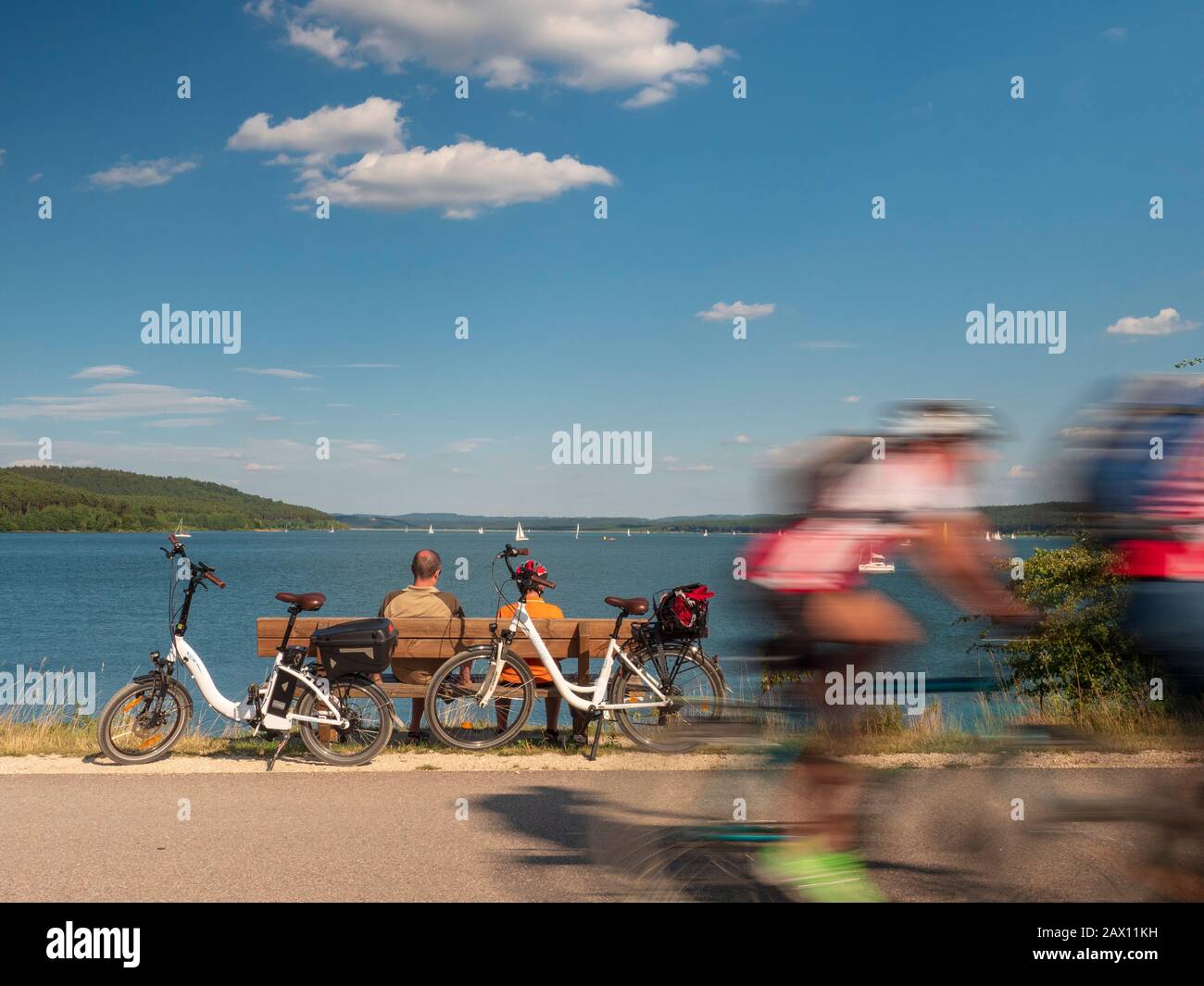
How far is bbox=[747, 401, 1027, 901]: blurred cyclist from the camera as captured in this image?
3.61 m

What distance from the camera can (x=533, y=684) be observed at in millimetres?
8117

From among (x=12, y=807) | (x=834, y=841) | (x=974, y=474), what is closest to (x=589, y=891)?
(x=834, y=841)

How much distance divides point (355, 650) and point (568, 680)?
5.19 feet

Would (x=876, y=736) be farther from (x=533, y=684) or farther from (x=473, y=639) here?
(x=473, y=639)

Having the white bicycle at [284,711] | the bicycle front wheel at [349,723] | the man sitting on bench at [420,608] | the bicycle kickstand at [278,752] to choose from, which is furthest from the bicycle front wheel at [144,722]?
the man sitting on bench at [420,608]

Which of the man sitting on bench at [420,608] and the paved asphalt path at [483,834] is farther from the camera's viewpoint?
the man sitting on bench at [420,608]

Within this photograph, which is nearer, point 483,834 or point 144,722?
point 483,834

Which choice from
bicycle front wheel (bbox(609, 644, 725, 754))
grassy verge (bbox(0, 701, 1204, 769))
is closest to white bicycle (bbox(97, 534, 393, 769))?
grassy verge (bbox(0, 701, 1204, 769))

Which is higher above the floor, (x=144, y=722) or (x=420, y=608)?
(x=420, y=608)

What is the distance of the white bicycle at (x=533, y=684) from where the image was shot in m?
7.68

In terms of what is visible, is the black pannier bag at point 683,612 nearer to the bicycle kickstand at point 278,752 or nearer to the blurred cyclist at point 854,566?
the bicycle kickstand at point 278,752

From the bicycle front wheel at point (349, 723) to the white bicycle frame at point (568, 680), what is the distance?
2.70ft

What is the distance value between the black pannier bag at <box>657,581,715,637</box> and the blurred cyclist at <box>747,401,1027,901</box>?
3.94m

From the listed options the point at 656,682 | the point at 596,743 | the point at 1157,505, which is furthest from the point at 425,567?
the point at 1157,505
